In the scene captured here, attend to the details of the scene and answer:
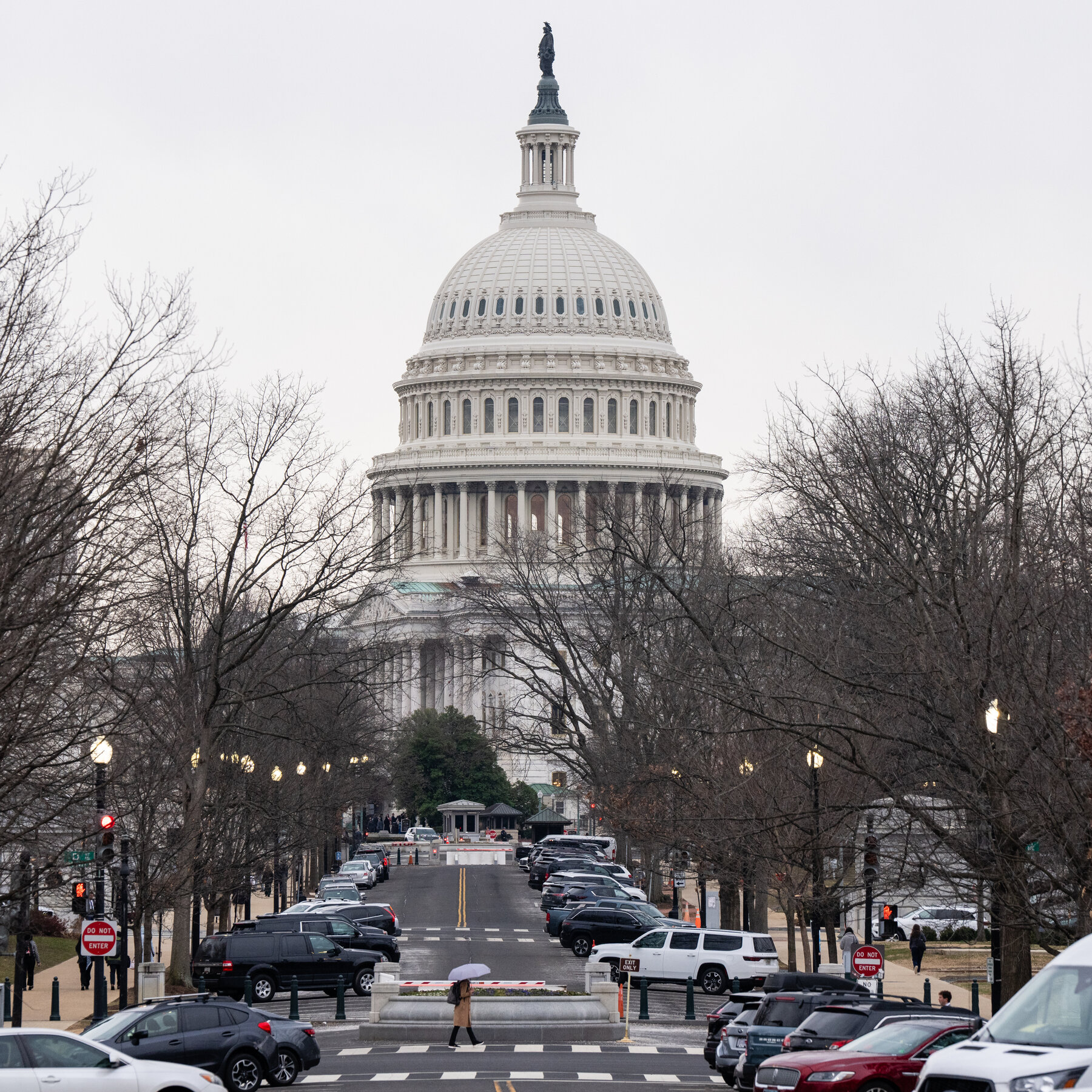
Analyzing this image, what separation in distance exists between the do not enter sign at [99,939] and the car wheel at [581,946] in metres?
19.3

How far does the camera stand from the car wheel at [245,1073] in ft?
92.2

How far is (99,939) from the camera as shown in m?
34.9

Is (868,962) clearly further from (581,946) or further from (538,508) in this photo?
(538,508)

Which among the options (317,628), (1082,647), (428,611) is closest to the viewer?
(1082,647)

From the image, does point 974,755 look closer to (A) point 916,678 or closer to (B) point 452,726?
(A) point 916,678

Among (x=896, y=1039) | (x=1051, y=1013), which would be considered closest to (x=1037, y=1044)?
(x=1051, y=1013)

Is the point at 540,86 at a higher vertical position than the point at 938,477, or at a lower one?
higher

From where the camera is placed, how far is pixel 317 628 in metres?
54.7

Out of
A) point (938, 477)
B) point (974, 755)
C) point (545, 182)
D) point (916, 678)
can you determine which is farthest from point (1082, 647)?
point (545, 182)

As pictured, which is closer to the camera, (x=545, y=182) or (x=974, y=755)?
(x=974, y=755)

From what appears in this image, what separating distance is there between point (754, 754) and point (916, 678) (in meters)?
9.72

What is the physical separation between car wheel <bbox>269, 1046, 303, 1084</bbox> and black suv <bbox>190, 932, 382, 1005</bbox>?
1375 centimetres

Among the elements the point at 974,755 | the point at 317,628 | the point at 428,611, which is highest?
the point at 428,611

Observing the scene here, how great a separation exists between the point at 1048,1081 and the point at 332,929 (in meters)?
33.4
